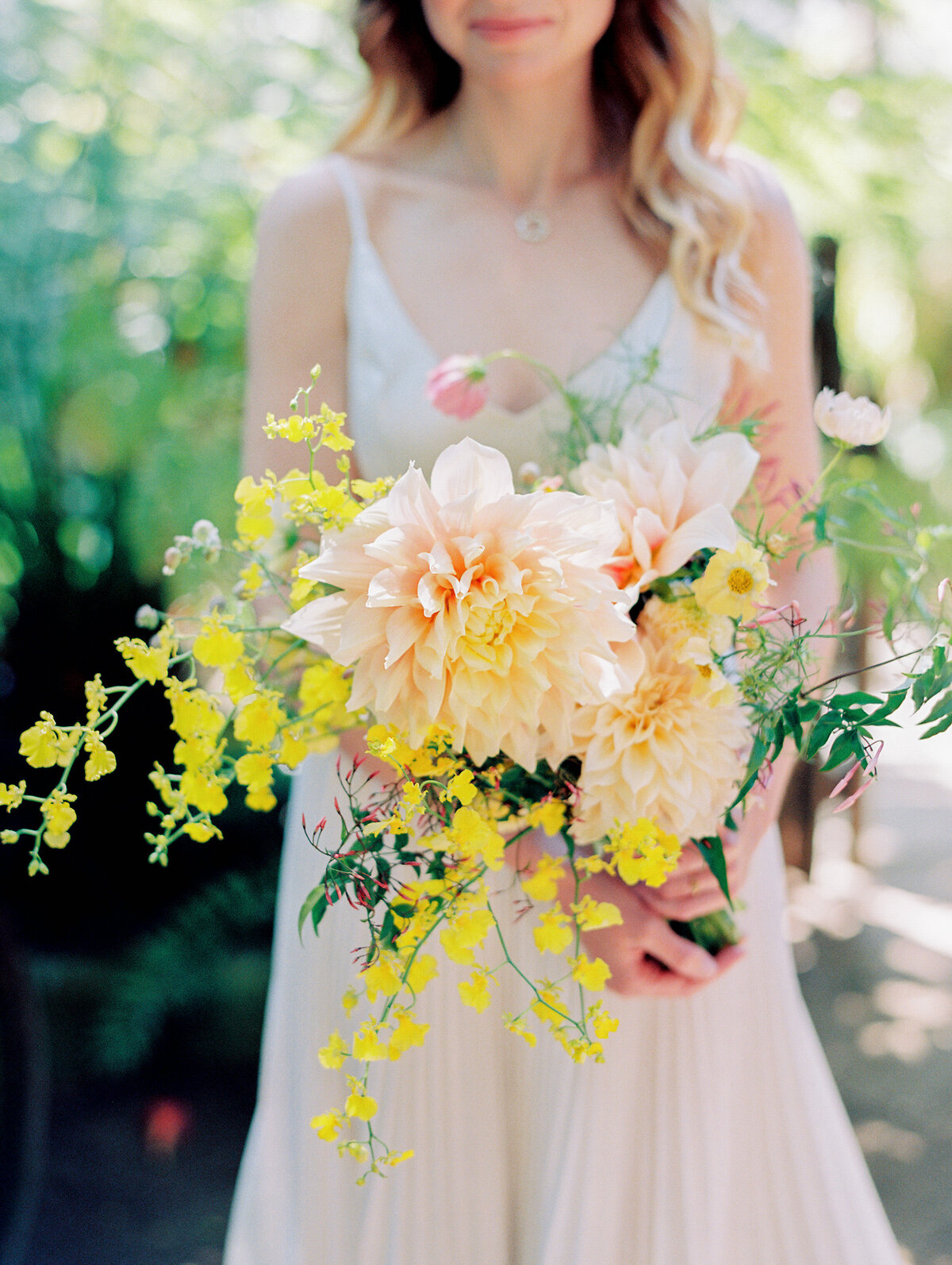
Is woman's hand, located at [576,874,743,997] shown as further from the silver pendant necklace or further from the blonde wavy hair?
the silver pendant necklace

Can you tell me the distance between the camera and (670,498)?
83 centimetres

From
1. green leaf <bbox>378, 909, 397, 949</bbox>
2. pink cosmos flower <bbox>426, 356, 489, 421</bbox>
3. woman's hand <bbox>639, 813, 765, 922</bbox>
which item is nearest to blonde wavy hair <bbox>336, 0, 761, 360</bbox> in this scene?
pink cosmos flower <bbox>426, 356, 489, 421</bbox>

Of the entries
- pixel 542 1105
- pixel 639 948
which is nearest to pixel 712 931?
pixel 639 948

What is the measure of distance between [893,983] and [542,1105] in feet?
7.13

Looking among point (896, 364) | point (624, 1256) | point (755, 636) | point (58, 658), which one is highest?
point (896, 364)

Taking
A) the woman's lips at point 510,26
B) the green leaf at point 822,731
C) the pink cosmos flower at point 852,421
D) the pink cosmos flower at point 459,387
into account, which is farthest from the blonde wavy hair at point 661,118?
the green leaf at point 822,731

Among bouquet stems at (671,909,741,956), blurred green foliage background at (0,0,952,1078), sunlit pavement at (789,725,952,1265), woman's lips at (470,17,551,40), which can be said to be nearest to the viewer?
bouquet stems at (671,909,741,956)

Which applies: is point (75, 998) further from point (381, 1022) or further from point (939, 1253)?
point (381, 1022)

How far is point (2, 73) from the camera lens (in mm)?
2082

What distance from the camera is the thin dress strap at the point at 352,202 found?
55.9 inches

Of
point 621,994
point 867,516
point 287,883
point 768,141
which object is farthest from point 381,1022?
point 768,141

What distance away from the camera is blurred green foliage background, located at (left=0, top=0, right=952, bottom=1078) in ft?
6.93

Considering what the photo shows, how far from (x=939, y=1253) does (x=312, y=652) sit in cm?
192

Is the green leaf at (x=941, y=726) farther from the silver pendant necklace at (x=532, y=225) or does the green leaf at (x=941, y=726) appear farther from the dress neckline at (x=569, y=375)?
the silver pendant necklace at (x=532, y=225)
